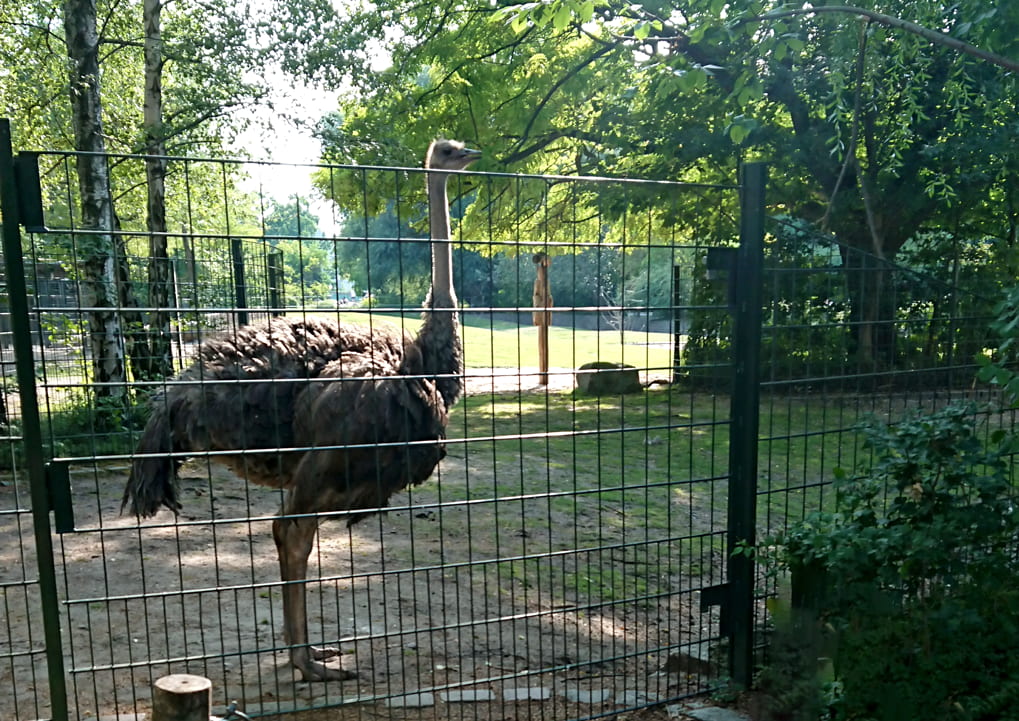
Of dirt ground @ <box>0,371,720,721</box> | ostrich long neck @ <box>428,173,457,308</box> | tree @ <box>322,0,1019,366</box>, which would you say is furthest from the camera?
tree @ <box>322,0,1019,366</box>

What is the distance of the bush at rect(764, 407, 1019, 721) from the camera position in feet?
10.7

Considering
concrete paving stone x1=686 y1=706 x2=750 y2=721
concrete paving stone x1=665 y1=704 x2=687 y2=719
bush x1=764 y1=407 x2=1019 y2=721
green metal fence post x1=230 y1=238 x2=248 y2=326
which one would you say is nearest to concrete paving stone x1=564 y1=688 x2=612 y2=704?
concrete paving stone x1=665 y1=704 x2=687 y2=719

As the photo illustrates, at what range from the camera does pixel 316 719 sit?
12.4 feet

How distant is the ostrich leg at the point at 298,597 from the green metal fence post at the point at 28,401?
4.23ft

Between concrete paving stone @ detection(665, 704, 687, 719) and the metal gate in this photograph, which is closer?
the metal gate

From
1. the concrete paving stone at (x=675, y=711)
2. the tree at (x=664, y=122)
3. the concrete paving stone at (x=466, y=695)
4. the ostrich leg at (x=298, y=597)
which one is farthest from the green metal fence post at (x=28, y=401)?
the tree at (x=664, y=122)

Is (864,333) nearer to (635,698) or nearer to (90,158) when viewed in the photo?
(635,698)

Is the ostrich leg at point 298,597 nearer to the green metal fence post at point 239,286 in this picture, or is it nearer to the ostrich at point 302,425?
the ostrich at point 302,425

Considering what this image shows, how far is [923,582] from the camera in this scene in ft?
11.3

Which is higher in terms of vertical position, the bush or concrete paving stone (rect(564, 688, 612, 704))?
the bush

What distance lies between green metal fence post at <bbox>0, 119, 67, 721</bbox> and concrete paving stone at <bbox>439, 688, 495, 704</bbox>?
154 cm

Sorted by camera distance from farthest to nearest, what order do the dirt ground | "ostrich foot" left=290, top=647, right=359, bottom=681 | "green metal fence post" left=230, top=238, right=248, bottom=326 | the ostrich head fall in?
the ostrich head
"green metal fence post" left=230, top=238, right=248, bottom=326
"ostrich foot" left=290, top=647, right=359, bottom=681
the dirt ground

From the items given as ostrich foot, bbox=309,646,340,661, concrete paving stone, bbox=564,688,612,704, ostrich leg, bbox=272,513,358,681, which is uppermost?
ostrich leg, bbox=272,513,358,681

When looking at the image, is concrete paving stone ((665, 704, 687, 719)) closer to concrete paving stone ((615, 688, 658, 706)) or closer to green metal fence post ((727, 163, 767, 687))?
concrete paving stone ((615, 688, 658, 706))
